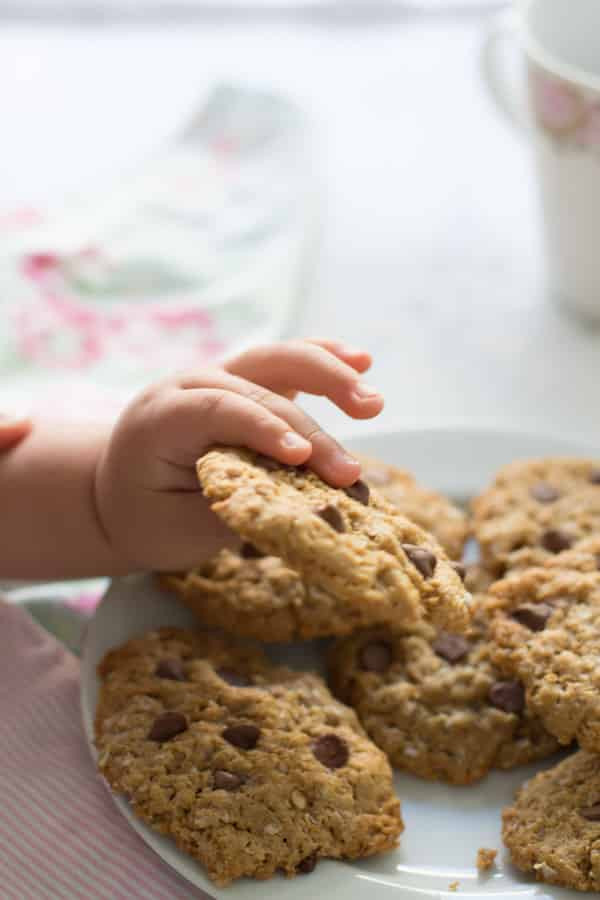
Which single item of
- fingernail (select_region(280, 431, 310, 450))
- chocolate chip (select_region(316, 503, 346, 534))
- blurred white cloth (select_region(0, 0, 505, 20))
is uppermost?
blurred white cloth (select_region(0, 0, 505, 20))

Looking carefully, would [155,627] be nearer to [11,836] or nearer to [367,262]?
[11,836]

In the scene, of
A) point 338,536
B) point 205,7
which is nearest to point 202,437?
point 338,536

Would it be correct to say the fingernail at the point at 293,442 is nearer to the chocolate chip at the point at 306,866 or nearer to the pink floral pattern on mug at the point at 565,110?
the chocolate chip at the point at 306,866

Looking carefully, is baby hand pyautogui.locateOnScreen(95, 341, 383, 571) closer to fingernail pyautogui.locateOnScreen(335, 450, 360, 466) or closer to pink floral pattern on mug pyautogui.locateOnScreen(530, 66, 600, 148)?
fingernail pyautogui.locateOnScreen(335, 450, 360, 466)

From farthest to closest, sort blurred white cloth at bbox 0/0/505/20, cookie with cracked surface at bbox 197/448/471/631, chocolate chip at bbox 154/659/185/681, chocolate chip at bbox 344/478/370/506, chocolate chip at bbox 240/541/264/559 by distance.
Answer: blurred white cloth at bbox 0/0/505/20 < chocolate chip at bbox 240/541/264/559 < chocolate chip at bbox 154/659/185/681 < chocolate chip at bbox 344/478/370/506 < cookie with cracked surface at bbox 197/448/471/631

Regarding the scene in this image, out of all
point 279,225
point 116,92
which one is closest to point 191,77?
point 116,92

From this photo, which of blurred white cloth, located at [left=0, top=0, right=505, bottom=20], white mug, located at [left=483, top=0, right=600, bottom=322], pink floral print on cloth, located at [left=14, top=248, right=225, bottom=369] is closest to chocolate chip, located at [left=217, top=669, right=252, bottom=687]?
pink floral print on cloth, located at [left=14, top=248, right=225, bottom=369]
